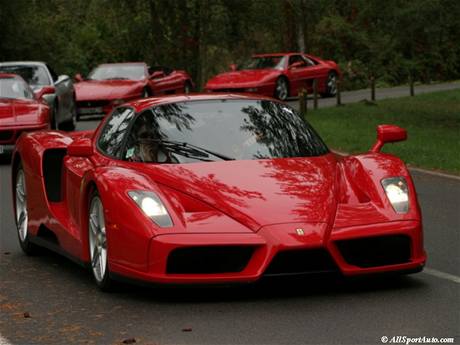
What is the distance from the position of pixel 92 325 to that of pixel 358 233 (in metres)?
1.83

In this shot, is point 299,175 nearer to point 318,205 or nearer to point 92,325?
point 318,205

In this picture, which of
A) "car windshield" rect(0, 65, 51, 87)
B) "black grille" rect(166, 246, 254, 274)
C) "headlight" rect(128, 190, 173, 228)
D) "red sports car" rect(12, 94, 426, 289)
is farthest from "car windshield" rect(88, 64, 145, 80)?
"black grille" rect(166, 246, 254, 274)

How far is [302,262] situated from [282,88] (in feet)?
98.8

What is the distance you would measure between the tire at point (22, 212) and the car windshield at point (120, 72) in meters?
22.4

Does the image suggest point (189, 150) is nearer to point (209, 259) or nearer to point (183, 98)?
point (183, 98)

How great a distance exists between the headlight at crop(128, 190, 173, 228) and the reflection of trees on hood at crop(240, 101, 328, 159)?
1.19m

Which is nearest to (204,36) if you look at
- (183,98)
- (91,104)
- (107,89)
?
(107,89)

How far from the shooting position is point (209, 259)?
8.61 metres

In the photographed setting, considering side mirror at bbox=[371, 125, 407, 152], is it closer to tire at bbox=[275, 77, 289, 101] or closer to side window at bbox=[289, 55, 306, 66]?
tire at bbox=[275, 77, 289, 101]

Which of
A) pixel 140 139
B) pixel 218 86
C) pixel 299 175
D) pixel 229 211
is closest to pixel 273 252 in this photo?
pixel 229 211

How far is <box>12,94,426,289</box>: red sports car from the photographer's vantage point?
8570mm

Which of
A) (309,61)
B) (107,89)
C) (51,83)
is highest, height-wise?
(51,83)

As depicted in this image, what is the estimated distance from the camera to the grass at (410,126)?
2122 centimetres

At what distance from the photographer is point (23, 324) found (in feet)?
26.8
